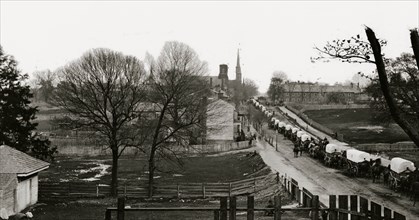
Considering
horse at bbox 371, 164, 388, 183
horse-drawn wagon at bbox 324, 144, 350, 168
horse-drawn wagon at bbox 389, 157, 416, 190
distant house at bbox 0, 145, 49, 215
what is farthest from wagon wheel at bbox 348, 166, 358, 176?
distant house at bbox 0, 145, 49, 215

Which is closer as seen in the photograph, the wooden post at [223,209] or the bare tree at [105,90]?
the wooden post at [223,209]

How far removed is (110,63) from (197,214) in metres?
15.2

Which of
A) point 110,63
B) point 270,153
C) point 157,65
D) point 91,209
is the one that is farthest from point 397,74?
point 91,209

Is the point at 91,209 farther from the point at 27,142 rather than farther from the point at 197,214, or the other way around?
the point at 27,142

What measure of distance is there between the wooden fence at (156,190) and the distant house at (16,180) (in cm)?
311

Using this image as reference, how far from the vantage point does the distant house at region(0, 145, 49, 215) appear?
25.3m

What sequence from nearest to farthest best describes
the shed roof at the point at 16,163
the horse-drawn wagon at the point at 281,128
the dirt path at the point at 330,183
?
the dirt path at the point at 330,183
the shed roof at the point at 16,163
the horse-drawn wagon at the point at 281,128

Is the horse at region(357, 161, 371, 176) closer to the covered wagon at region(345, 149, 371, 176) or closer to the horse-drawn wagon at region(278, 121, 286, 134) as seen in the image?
the covered wagon at region(345, 149, 371, 176)

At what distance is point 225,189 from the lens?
3306cm

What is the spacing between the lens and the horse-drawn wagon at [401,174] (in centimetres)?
2764

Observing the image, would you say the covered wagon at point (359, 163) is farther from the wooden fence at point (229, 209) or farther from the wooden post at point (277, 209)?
the wooden post at point (277, 209)

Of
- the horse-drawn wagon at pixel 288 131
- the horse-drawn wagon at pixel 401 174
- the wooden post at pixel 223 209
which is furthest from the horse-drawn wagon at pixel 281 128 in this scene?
the wooden post at pixel 223 209

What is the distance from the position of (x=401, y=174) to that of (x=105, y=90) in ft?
72.4

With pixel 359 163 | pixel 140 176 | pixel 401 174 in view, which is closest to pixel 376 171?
pixel 359 163
